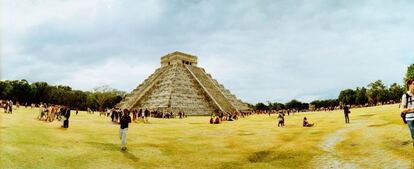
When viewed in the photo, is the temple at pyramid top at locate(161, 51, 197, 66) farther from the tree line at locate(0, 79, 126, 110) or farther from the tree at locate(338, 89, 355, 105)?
the tree at locate(338, 89, 355, 105)

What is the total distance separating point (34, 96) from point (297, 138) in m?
104

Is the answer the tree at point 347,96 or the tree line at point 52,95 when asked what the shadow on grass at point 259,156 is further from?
the tree at point 347,96

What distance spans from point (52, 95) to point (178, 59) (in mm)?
44518

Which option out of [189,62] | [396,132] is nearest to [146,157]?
[396,132]

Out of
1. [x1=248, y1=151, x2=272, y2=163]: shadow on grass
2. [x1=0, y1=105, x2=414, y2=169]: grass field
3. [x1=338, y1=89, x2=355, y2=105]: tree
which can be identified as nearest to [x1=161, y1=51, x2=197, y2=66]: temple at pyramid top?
[x1=338, y1=89, x2=355, y2=105]: tree

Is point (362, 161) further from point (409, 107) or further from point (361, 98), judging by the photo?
point (361, 98)

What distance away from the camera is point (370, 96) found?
113m

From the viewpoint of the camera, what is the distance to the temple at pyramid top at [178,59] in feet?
332

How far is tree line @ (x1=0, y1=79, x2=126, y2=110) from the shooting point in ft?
339

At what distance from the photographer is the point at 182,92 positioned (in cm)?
8069

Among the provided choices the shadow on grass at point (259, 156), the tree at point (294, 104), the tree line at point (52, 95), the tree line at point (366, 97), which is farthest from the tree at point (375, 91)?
the shadow on grass at point (259, 156)

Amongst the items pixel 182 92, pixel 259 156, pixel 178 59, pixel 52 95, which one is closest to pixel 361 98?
pixel 178 59

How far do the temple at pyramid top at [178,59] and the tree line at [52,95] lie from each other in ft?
78.5

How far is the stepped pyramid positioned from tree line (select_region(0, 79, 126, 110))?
22.2 m
